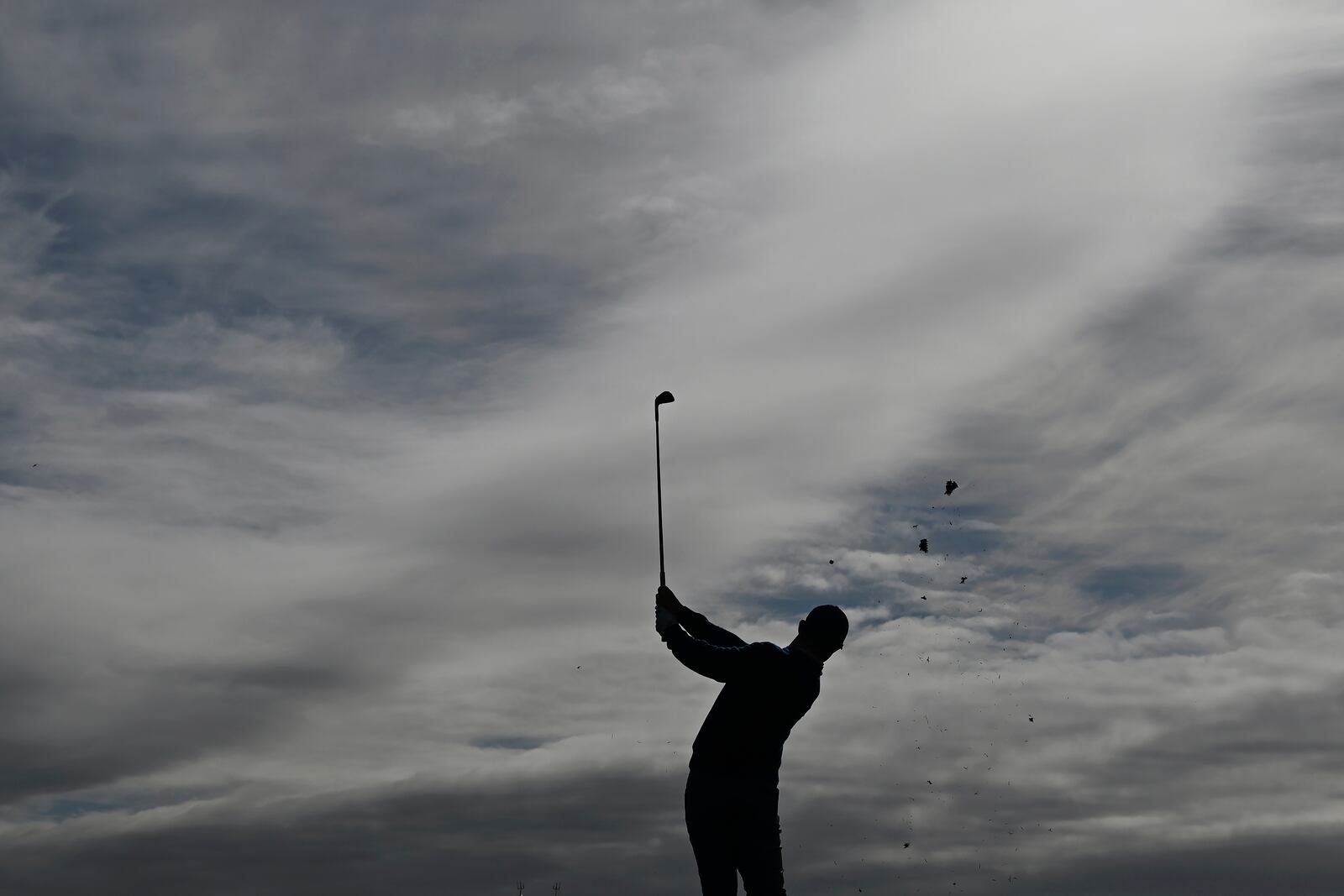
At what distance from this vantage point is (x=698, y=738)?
35.3ft

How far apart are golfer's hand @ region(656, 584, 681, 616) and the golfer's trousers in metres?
1.45

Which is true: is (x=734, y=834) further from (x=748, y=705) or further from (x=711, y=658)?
(x=711, y=658)

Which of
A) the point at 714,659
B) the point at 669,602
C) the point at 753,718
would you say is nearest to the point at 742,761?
the point at 753,718

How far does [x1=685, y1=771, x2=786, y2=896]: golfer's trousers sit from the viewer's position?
10.5m

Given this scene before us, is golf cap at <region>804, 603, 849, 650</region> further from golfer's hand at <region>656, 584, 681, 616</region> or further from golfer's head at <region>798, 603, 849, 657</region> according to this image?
golfer's hand at <region>656, 584, 681, 616</region>

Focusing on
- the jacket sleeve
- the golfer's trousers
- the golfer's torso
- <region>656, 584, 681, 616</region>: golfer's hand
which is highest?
<region>656, 584, 681, 616</region>: golfer's hand

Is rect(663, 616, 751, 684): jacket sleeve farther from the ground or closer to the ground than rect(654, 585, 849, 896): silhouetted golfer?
farther from the ground

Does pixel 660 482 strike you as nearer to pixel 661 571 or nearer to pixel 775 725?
pixel 661 571

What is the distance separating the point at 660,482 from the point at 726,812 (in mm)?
3424

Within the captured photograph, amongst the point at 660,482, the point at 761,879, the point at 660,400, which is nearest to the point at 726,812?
the point at 761,879

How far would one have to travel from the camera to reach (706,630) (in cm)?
1152

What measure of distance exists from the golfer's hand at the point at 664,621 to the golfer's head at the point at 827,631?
1057 mm

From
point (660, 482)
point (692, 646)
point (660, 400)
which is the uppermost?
point (660, 400)

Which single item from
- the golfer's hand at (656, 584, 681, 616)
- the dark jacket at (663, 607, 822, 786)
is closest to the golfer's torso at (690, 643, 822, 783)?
the dark jacket at (663, 607, 822, 786)
